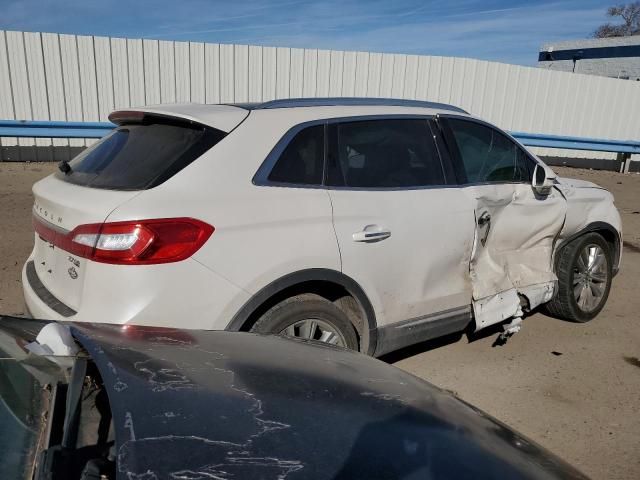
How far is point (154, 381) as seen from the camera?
1581 millimetres

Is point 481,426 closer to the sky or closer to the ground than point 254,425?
closer to the ground

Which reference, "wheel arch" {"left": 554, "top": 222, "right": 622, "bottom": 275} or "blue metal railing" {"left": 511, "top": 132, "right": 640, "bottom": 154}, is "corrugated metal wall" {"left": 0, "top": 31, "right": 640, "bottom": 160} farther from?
"wheel arch" {"left": 554, "top": 222, "right": 622, "bottom": 275}

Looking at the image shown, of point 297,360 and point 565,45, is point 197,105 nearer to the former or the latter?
point 297,360

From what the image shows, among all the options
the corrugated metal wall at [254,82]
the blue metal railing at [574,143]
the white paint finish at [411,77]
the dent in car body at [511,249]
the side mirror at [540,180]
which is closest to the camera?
the dent in car body at [511,249]

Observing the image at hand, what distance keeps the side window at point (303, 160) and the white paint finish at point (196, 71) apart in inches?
365

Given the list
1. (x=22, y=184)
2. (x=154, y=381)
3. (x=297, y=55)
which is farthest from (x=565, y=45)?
(x=154, y=381)

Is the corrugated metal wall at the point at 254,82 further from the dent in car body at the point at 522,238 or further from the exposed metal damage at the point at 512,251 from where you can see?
the exposed metal damage at the point at 512,251

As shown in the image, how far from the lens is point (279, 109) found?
321 centimetres

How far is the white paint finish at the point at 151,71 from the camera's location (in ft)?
37.3

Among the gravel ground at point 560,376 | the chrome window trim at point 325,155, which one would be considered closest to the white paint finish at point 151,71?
the gravel ground at point 560,376

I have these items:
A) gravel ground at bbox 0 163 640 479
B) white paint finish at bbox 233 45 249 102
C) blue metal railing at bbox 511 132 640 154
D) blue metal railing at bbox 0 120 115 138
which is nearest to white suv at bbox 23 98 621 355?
gravel ground at bbox 0 163 640 479

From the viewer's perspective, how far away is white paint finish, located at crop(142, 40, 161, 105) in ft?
37.3

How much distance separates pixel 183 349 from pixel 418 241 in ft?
Result: 6.26

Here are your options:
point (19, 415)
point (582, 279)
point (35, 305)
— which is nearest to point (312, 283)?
point (35, 305)
